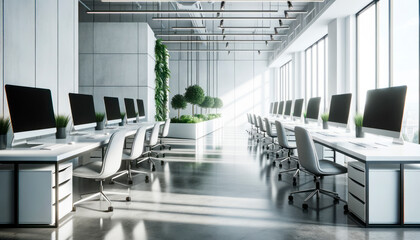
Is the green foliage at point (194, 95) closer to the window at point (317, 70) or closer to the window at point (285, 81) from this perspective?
the window at point (317, 70)

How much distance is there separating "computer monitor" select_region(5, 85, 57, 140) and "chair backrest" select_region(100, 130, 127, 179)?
2.52ft

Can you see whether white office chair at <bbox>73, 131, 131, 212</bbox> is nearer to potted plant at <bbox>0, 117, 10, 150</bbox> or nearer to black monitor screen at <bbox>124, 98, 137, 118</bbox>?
potted plant at <bbox>0, 117, 10, 150</bbox>

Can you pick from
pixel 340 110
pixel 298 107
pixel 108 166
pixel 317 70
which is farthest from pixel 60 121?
pixel 317 70

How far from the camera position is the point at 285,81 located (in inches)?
734

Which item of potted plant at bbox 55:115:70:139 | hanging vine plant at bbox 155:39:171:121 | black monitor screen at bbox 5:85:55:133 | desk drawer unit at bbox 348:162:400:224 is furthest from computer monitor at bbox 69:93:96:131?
hanging vine plant at bbox 155:39:171:121

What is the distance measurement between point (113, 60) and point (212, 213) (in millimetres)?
8147

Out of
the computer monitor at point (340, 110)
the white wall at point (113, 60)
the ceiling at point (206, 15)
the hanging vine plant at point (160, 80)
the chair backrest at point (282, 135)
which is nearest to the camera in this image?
the computer monitor at point (340, 110)

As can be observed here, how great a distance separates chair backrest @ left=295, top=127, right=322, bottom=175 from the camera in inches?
148

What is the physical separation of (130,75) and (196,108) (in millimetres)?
9268

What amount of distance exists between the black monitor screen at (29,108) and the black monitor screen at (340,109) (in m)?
4.10

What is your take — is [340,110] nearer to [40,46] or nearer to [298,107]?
[298,107]

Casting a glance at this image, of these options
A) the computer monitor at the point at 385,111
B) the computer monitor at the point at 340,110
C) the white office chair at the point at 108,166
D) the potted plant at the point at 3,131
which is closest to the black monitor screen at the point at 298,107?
the computer monitor at the point at 340,110

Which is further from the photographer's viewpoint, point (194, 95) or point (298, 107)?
point (194, 95)

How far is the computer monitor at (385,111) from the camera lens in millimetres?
3447
